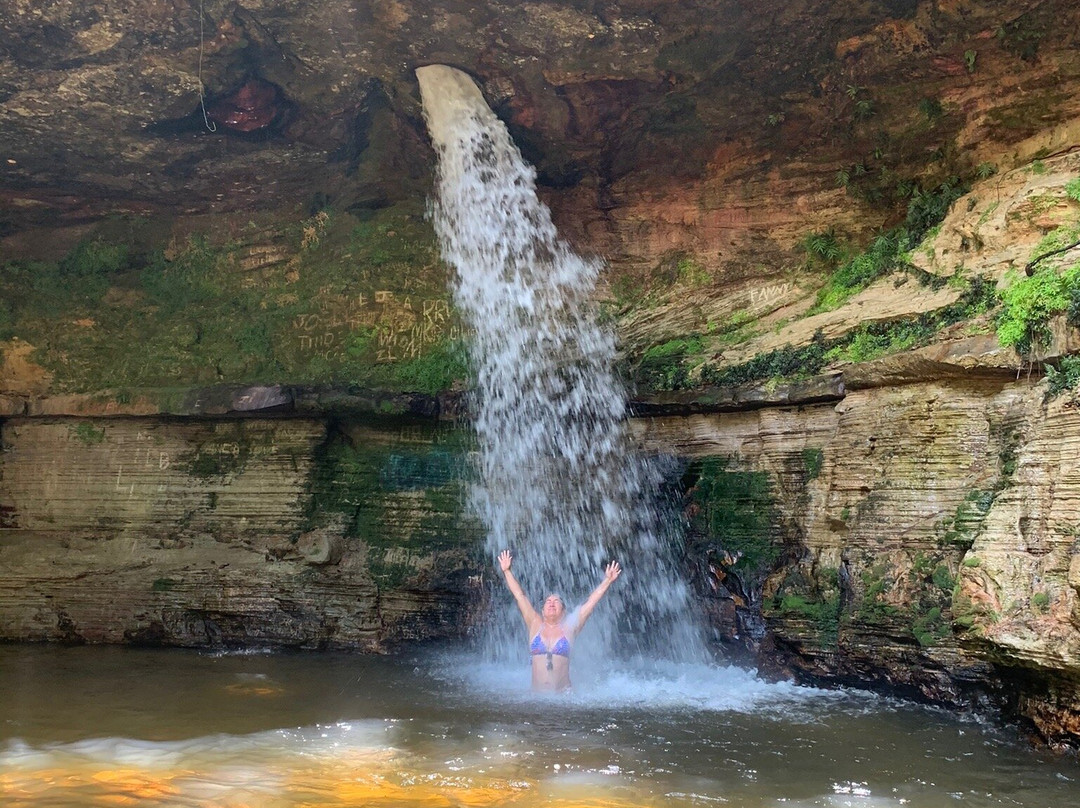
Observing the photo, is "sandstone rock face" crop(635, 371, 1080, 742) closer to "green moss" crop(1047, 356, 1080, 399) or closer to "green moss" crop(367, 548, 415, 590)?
"green moss" crop(1047, 356, 1080, 399)

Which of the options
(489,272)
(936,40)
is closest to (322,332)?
(489,272)

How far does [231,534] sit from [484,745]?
4.94m

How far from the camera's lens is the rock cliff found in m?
6.48

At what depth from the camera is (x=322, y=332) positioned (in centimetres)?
974

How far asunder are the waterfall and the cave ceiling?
0.44 m

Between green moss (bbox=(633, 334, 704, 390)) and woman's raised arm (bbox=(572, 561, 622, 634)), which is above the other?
green moss (bbox=(633, 334, 704, 390))

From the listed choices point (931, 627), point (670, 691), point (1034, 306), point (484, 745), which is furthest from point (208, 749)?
point (1034, 306)

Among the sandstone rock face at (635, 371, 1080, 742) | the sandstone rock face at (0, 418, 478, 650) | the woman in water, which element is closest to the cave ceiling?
the sandstone rock face at (0, 418, 478, 650)

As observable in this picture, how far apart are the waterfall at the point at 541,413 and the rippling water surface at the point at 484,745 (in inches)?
43.9

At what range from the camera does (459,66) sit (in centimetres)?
886

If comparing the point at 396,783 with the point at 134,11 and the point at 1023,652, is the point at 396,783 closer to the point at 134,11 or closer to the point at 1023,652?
the point at 1023,652

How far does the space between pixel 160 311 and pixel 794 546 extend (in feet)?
25.0

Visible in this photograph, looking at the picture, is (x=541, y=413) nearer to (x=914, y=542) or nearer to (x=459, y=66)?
(x=459, y=66)

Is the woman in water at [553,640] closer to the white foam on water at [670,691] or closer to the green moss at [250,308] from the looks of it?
the white foam on water at [670,691]
